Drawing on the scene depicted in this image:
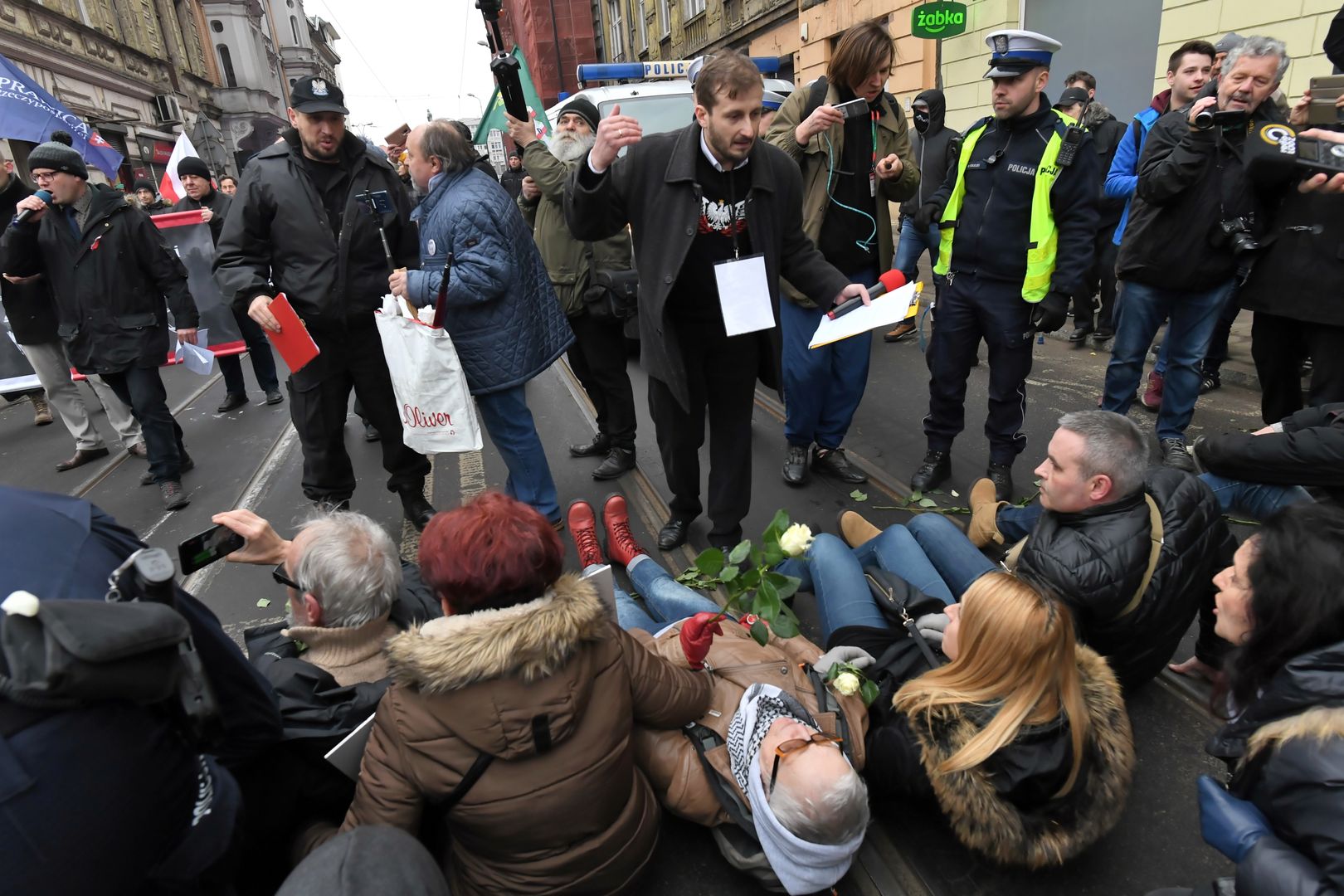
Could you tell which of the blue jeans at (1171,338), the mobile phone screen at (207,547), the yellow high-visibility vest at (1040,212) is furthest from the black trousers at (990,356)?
the mobile phone screen at (207,547)

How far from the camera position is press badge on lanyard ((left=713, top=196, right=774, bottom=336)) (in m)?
3.01

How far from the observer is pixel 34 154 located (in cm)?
445

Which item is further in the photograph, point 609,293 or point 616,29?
point 616,29

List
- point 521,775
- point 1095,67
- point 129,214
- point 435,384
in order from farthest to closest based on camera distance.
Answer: point 1095,67 → point 129,214 → point 435,384 → point 521,775

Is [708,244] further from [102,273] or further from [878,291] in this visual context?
[102,273]

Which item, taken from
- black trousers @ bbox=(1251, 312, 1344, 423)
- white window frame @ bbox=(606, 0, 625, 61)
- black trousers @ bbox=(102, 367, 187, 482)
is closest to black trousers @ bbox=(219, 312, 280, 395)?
black trousers @ bbox=(102, 367, 187, 482)

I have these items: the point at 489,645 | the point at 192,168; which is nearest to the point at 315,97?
the point at 489,645

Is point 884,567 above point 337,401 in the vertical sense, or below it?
below

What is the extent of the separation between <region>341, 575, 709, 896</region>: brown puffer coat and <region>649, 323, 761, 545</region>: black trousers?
1.74 m

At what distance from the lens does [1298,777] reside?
4.21 ft

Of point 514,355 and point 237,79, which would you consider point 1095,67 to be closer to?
point 514,355

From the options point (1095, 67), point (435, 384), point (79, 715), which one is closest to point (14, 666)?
point (79, 715)

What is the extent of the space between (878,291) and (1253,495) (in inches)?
65.3

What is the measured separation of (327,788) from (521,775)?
588 millimetres
